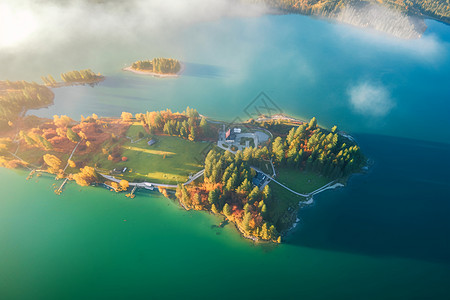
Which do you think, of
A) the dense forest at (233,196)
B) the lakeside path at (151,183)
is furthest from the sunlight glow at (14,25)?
the dense forest at (233,196)

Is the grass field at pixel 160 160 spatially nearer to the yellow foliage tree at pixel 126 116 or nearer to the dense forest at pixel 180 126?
the dense forest at pixel 180 126

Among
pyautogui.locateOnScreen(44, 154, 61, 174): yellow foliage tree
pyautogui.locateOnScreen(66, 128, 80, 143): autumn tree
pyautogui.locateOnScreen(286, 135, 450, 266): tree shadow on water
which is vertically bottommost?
pyautogui.locateOnScreen(44, 154, 61, 174): yellow foliage tree

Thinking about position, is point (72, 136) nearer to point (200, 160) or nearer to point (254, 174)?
point (200, 160)

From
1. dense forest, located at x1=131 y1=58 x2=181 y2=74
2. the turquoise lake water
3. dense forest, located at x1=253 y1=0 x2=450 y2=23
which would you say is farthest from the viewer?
dense forest, located at x1=253 y1=0 x2=450 y2=23

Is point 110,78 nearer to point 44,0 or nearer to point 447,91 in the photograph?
point 44,0

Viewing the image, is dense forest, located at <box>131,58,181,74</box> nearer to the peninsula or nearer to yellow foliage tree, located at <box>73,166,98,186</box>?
the peninsula

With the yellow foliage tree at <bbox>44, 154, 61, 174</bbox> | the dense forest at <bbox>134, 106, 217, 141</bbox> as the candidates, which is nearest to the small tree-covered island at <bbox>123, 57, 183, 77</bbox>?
the dense forest at <bbox>134, 106, 217, 141</bbox>

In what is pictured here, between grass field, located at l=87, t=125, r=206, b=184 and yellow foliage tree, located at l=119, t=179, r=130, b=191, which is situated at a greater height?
grass field, located at l=87, t=125, r=206, b=184
